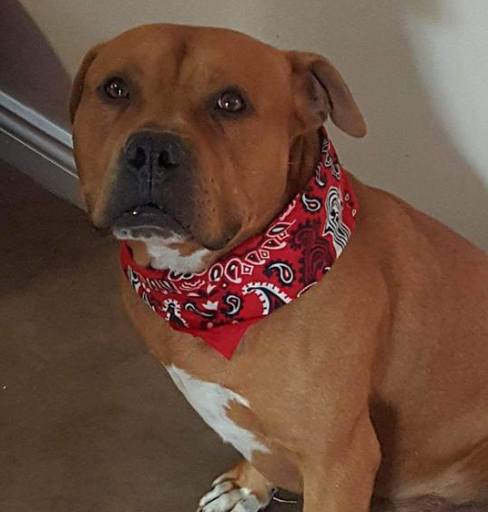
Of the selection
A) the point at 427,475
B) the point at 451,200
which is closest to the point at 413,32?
the point at 451,200

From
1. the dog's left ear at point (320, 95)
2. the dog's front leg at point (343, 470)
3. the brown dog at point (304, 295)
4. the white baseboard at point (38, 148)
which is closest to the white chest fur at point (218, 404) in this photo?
the brown dog at point (304, 295)

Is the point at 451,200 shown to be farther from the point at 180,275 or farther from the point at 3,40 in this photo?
the point at 3,40

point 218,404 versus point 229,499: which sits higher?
point 218,404

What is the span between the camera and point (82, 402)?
7.68 feet

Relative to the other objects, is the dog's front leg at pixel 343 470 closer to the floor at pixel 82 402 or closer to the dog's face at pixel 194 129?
the dog's face at pixel 194 129

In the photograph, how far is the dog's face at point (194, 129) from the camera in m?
1.49

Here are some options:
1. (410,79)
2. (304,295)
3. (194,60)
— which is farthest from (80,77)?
(410,79)

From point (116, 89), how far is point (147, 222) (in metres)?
0.21

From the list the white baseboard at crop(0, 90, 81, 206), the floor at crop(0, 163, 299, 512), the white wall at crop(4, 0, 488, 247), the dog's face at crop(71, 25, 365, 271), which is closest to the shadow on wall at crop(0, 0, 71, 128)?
the white baseboard at crop(0, 90, 81, 206)

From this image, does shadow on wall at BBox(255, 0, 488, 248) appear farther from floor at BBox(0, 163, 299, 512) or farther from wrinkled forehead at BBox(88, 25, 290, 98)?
floor at BBox(0, 163, 299, 512)

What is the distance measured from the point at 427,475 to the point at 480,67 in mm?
702

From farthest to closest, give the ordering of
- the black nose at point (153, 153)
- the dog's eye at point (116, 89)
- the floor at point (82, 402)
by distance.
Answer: the floor at point (82, 402), the dog's eye at point (116, 89), the black nose at point (153, 153)

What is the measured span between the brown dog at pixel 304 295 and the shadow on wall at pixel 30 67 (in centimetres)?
115

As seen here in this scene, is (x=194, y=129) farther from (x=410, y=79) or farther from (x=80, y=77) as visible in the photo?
(x=410, y=79)
